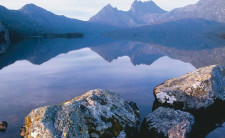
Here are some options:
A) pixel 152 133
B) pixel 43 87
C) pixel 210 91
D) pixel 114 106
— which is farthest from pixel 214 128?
pixel 43 87

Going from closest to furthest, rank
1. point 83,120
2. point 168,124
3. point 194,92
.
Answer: point 83,120 < point 168,124 < point 194,92

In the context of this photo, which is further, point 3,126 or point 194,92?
point 194,92

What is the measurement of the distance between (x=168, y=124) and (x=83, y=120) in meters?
5.17

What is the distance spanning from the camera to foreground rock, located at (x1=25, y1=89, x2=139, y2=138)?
881 cm

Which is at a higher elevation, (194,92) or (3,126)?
(194,92)

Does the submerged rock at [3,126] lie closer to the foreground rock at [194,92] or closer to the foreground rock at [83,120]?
the foreground rock at [83,120]

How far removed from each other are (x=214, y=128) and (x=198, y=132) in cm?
154

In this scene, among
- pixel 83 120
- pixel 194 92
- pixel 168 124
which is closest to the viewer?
pixel 83 120

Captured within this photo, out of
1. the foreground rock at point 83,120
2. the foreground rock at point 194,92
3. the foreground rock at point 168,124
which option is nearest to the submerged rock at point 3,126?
the foreground rock at point 83,120

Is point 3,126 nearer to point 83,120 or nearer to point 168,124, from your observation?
point 83,120

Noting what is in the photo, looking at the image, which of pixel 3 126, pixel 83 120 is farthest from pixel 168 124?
pixel 3 126

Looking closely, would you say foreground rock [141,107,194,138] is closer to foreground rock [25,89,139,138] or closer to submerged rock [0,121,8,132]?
foreground rock [25,89,139,138]

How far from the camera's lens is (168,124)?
1099 cm

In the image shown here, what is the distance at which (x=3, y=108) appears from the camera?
16.5m
